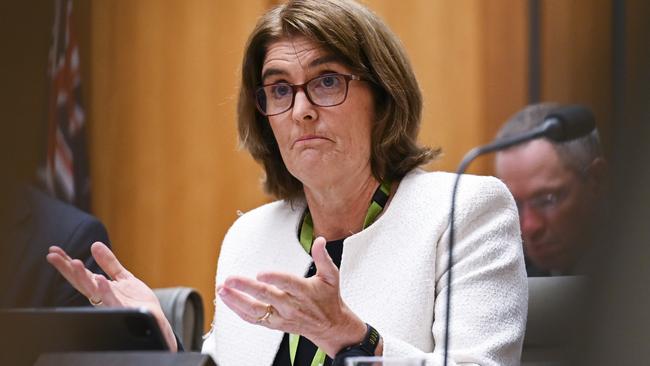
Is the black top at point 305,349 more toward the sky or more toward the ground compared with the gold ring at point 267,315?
more toward the ground

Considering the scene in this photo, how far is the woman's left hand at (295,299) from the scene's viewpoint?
982 mm

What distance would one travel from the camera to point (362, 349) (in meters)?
1.13

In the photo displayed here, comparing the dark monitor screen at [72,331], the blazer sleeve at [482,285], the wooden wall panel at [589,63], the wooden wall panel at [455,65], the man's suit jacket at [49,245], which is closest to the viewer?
the wooden wall panel at [589,63]

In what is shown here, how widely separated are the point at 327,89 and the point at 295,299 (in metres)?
0.63

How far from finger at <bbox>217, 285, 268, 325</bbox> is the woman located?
0.22m

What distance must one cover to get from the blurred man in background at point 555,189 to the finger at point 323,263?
242 mm

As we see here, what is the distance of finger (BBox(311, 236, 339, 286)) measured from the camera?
0.99 m

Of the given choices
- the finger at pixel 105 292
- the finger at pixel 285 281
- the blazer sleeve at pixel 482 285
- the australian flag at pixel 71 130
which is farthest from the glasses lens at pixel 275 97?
the australian flag at pixel 71 130

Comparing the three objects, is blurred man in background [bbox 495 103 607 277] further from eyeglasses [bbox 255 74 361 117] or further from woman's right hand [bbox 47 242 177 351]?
woman's right hand [bbox 47 242 177 351]

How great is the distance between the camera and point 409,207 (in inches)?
59.7

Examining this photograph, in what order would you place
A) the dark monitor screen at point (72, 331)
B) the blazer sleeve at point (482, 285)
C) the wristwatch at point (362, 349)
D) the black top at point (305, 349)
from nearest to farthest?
the dark monitor screen at point (72, 331)
the wristwatch at point (362, 349)
the blazer sleeve at point (482, 285)
the black top at point (305, 349)

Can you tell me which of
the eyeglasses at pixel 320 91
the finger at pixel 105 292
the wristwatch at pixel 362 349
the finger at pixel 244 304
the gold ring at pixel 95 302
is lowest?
the wristwatch at pixel 362 349

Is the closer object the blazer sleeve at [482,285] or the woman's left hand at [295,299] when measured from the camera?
the woman's left hand at [295,299]

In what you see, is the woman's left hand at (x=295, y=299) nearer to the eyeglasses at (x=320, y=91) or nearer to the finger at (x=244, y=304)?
the finger at (x=244, y=304)
